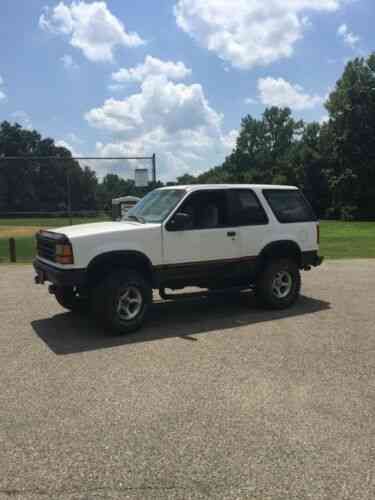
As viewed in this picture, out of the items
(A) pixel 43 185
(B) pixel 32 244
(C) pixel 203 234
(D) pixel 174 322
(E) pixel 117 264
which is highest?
(A) pixel 43 185

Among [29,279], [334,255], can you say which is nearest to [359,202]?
[334,255]

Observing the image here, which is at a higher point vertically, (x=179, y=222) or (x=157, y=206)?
(x=157, y=206)

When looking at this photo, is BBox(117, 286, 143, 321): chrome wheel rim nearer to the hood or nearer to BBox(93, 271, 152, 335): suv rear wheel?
BBox(93, 271, 152, 335): suv rear wheel

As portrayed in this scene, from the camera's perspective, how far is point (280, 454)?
123 inches

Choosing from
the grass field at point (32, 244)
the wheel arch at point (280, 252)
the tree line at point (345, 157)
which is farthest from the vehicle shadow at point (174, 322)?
the tree line at point (345, 157)

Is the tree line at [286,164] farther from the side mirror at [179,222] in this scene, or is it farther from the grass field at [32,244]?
the side mirror at [179,222]

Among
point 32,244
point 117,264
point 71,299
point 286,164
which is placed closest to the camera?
point 117,264

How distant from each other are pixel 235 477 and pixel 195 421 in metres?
0.78

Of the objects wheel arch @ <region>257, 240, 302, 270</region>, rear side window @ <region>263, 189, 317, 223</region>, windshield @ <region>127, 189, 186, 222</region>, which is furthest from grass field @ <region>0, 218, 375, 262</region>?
windshield @ <region>127, 189, 186, 222</region>

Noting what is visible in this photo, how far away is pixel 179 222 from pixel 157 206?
0.79 m

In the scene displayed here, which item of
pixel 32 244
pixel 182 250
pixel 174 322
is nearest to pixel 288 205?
pixel 182 250

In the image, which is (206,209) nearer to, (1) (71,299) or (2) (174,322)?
(2) (174,322)

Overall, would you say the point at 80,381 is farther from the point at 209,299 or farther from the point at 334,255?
the point at 334,255

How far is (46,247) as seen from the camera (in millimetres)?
6406
